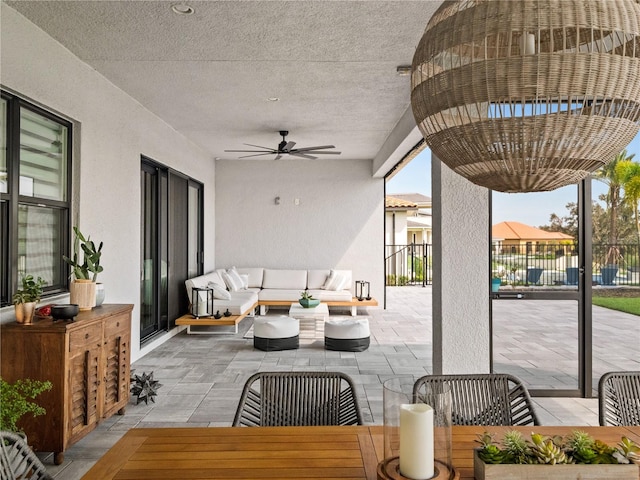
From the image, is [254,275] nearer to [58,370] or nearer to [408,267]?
[408,267]

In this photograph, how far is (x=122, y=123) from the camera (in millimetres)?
5250

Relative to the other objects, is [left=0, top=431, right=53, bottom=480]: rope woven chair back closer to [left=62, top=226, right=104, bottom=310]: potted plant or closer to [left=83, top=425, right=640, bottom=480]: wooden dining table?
[left=83, top=425, right=640, bottom=480]: wooden dining table

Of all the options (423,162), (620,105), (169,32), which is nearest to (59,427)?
(169,32)

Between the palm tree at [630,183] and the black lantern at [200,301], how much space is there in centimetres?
527

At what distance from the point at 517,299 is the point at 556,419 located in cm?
101

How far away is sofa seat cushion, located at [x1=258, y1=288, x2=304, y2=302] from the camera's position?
348 inches

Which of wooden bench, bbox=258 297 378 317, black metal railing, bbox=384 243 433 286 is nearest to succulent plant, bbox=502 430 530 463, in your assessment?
wooden bench, bbox=258 297 378 317

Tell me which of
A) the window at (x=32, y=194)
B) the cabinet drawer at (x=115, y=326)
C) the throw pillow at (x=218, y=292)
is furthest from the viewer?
the throw pillow at (x=218, y=292)

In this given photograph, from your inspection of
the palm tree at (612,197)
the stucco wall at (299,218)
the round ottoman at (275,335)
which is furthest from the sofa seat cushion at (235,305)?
the palm tree at (612,197)

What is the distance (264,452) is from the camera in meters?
1.55

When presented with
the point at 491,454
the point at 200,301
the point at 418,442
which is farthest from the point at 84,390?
the point at 200,301

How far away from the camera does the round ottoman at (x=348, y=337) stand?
6066 mm

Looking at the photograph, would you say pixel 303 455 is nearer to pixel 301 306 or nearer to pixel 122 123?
pixel 122 123

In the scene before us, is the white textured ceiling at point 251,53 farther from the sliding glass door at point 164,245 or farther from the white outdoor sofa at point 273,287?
the white outdoor sofa at point 273,287
